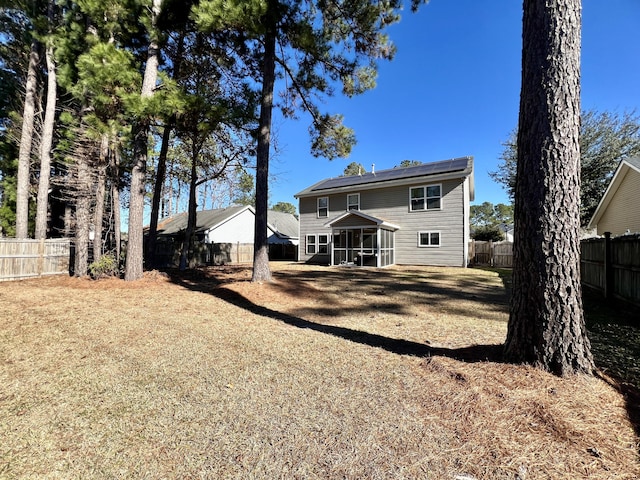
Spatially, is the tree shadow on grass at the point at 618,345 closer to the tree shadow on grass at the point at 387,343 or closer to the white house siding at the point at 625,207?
the tree shadow on grass at the point at 387,343

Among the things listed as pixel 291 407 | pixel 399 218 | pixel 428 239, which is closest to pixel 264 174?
pixel 291 407

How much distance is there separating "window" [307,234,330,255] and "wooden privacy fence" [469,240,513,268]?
9417 millimetres

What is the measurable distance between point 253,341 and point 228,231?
22.8 m

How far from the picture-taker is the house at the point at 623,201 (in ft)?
38.3

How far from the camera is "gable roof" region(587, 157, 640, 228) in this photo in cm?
1140

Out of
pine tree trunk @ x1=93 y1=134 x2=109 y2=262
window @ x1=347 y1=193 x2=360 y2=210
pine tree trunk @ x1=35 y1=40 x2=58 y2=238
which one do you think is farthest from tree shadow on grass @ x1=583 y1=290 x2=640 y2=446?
pine tree trunk @ x1=35 y1=40 x2=58 y2=238

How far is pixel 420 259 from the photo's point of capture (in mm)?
17297

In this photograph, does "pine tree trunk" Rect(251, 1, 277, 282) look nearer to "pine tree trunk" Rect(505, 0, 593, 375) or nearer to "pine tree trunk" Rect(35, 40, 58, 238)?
"pine tree trunk" Rect(505, 0, 593, 375)

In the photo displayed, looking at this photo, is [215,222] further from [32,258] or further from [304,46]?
[304,46]

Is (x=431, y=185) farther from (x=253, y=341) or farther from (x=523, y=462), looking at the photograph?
(x=523, y=462)

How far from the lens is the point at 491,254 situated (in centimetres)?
1862

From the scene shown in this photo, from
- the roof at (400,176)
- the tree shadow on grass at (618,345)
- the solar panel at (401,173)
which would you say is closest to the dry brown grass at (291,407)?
the tree shadow on grass at (618,345)

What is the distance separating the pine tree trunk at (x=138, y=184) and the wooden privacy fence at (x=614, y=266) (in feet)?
39.8

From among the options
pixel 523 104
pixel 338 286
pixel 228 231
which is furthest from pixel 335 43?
pixel 228 231
